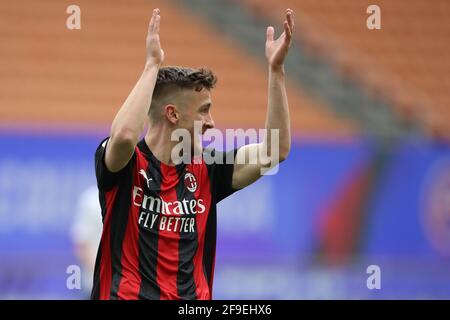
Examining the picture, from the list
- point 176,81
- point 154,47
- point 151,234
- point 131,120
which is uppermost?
point 154,47

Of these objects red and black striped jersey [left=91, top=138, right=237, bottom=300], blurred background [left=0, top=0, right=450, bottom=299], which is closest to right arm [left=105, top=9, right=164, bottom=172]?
red and black striped jersey [left=91, top=138, right=237, bottom=300]

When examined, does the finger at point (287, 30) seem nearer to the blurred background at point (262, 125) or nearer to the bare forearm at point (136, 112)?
the bare forearm at point (136, 112)

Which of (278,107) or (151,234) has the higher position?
(278,107)

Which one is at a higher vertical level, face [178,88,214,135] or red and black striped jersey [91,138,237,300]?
face [178,88,214,135]

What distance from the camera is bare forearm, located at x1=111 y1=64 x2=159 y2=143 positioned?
4055 mm

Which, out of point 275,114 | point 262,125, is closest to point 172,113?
point 275,114

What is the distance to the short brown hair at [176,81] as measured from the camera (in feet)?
14.9

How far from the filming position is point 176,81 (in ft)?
14.9

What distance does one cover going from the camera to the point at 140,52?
499 inches

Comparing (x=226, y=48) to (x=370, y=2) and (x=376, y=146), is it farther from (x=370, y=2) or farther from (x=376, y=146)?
(x=376, y=146)

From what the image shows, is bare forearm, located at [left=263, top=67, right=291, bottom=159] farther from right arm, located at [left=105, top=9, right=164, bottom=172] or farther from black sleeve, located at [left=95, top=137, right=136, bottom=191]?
black sleeve, located at [left=95, top=137, right=136, bottom=191]

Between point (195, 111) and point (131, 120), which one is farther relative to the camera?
point (195, 111)

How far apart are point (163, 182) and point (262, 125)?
7598mm

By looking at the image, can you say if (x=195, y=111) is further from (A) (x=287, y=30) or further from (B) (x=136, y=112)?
(A) (x=287, y=30)
